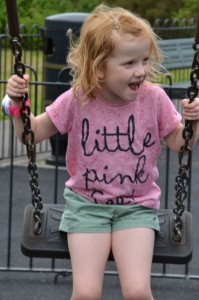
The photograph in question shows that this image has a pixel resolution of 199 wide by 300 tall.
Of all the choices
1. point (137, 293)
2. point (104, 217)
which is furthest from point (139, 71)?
point (137, 293)

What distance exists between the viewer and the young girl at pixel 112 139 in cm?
421

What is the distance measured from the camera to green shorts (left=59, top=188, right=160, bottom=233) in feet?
14.0

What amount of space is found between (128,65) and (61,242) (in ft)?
2.65

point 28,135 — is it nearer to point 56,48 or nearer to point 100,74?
point 100,74

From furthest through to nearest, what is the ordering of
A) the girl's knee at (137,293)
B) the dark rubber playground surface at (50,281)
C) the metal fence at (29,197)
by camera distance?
the metal fence at (29,197), the dark rubber playground surface at (50,281), the girl's knee at (137,293)

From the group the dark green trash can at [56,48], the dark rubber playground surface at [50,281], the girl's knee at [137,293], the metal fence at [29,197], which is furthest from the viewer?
the dark green trash can at [56,48]

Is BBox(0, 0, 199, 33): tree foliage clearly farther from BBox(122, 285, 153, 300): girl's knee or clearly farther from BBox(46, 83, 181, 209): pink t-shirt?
BBox(122, 285, 153, 300): girl's knee

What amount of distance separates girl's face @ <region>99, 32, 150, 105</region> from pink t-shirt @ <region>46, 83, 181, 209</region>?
0.13 metres

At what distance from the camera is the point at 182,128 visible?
4.40 metres

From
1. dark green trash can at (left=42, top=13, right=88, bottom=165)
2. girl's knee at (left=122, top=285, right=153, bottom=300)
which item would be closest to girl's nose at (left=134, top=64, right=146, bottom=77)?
girl's knee at (left=122, top=285, right=153, bottom=300)

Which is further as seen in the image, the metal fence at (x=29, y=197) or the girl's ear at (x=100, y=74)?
the metal fence at (x=29, y=197)

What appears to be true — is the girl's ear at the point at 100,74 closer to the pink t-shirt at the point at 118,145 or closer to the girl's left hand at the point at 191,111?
the pink t-shirt at the point at 118,145

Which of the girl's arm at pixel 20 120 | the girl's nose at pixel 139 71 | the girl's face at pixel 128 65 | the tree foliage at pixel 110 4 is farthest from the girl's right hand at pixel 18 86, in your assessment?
the tree foliage at pixel 110 4

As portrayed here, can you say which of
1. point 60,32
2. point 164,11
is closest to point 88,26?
point 60,32
